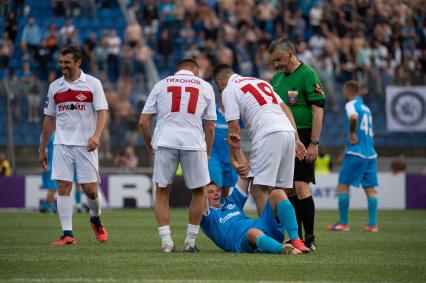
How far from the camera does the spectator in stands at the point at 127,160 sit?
2664 cm

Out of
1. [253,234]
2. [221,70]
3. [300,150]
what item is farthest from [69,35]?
[253,234]

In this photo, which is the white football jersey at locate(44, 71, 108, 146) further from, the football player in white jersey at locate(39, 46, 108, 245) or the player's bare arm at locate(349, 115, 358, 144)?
the player's bare arm at locate(349, 115, 358, 144)

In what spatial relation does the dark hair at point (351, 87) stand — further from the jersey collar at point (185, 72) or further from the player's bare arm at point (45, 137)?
the jersey collar at point (185, 72)

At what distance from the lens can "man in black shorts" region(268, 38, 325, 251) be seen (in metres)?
11.2

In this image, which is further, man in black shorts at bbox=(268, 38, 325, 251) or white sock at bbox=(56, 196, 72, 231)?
white sock at bbox=(56, 196, 72, 231)

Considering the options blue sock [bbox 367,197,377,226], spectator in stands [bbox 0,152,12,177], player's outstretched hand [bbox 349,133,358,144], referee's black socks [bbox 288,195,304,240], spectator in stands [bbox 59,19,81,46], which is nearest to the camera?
referee's black socks [bbox 288,195,304,240]

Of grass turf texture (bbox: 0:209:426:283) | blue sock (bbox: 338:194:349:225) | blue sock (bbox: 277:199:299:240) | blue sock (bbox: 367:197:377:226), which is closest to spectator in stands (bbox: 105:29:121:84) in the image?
blue sock (bbox: 338:194:349:225)

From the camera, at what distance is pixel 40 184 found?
25.8 meters

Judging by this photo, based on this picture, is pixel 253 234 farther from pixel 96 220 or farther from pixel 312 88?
pixel 96 220

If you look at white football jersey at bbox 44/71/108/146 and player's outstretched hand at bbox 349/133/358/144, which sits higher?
white football jersey at bbox 44/71/108/146

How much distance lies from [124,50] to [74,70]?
17.8m

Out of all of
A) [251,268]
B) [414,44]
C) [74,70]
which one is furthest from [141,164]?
[251,268]

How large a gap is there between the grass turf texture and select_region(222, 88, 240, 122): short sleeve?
150 centimetres

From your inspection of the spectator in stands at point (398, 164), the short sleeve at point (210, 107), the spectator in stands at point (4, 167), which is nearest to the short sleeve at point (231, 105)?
the short sleeve at point (210, 107)
